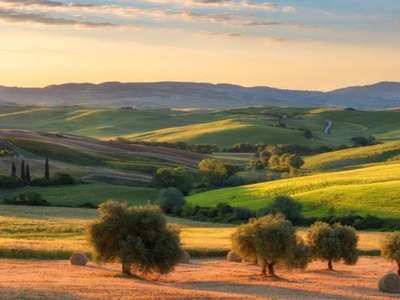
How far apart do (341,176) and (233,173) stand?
22404 mm

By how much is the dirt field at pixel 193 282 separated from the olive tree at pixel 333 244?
0.81 meters

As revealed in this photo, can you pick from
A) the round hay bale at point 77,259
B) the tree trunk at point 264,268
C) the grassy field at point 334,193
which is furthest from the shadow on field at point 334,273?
the grassy field at point 334,193

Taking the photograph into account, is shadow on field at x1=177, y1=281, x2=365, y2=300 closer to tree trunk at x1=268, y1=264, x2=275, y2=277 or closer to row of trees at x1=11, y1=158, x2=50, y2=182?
tree trunk at x1=268, y1=264, x2=275, y2=277

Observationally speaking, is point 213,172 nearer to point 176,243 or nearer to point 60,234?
point 60,234

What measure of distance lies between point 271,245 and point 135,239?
8.13m

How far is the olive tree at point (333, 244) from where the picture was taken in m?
48.2

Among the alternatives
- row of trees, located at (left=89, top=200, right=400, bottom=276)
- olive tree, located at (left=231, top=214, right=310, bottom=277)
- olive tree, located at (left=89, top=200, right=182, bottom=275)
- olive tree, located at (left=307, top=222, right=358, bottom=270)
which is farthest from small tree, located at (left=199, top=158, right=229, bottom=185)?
olive tree, located at (left=89, top=200, right=182, bottom=275)

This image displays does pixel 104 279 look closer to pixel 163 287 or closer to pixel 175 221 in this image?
pixel 163 287

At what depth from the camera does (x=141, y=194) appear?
9162 cm

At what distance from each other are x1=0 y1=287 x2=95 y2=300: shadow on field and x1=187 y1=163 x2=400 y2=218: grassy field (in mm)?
45454

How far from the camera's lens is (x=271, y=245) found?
141 feet

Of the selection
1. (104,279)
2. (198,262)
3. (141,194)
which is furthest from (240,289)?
(141,194)

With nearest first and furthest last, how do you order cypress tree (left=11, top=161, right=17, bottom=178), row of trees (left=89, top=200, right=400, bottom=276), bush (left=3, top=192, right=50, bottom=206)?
row of trees (left=89, top=200, right=400, bottom=276) → bush (left=3, top=192, right=50, bottom=206) → cypress tree (left=11, top=161, right=17, bottom=178)

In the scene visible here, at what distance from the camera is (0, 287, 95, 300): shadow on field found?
2862 cm
